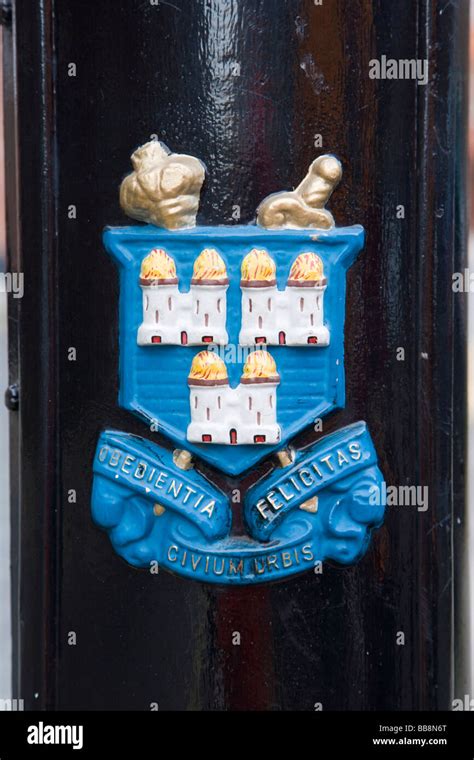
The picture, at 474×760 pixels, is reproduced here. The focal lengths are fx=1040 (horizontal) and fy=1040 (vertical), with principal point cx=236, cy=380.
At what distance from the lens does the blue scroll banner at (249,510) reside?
201cm

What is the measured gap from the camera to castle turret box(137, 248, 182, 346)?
6.41 feet

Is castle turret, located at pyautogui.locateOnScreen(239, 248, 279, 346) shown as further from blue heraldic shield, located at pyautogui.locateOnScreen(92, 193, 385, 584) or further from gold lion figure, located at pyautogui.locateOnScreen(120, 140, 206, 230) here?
gold lion figure, located at pyautogui.locateOnScreen(120, 140, 206, 230)

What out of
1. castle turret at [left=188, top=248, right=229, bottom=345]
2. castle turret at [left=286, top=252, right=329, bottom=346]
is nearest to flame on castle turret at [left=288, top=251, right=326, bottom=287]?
Answer: castle turret at [left=286, top=252, right=329, bottom=346]

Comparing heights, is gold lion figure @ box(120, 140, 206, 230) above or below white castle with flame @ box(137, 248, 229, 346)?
above

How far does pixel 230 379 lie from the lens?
1976mm

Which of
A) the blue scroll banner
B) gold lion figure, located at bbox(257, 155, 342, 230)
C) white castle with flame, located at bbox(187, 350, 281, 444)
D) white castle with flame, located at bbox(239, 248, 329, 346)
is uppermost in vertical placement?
gold lion figure, located at bbox(257, 155, 342, 230)

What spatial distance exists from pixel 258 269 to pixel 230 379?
8.4 inches

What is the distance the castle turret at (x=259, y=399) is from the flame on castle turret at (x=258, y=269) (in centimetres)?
13

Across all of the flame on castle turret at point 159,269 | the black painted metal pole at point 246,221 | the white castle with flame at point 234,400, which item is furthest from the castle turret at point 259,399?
the flame on castle turret at point 159,269

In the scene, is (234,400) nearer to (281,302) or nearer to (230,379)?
(230,379)

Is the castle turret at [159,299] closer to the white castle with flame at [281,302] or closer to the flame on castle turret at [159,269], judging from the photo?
the flame on castle turret at [159,269]

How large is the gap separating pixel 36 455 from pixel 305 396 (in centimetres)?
56

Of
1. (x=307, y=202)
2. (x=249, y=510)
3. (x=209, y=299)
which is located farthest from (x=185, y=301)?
(x=249, y=510)

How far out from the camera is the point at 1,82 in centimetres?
228
